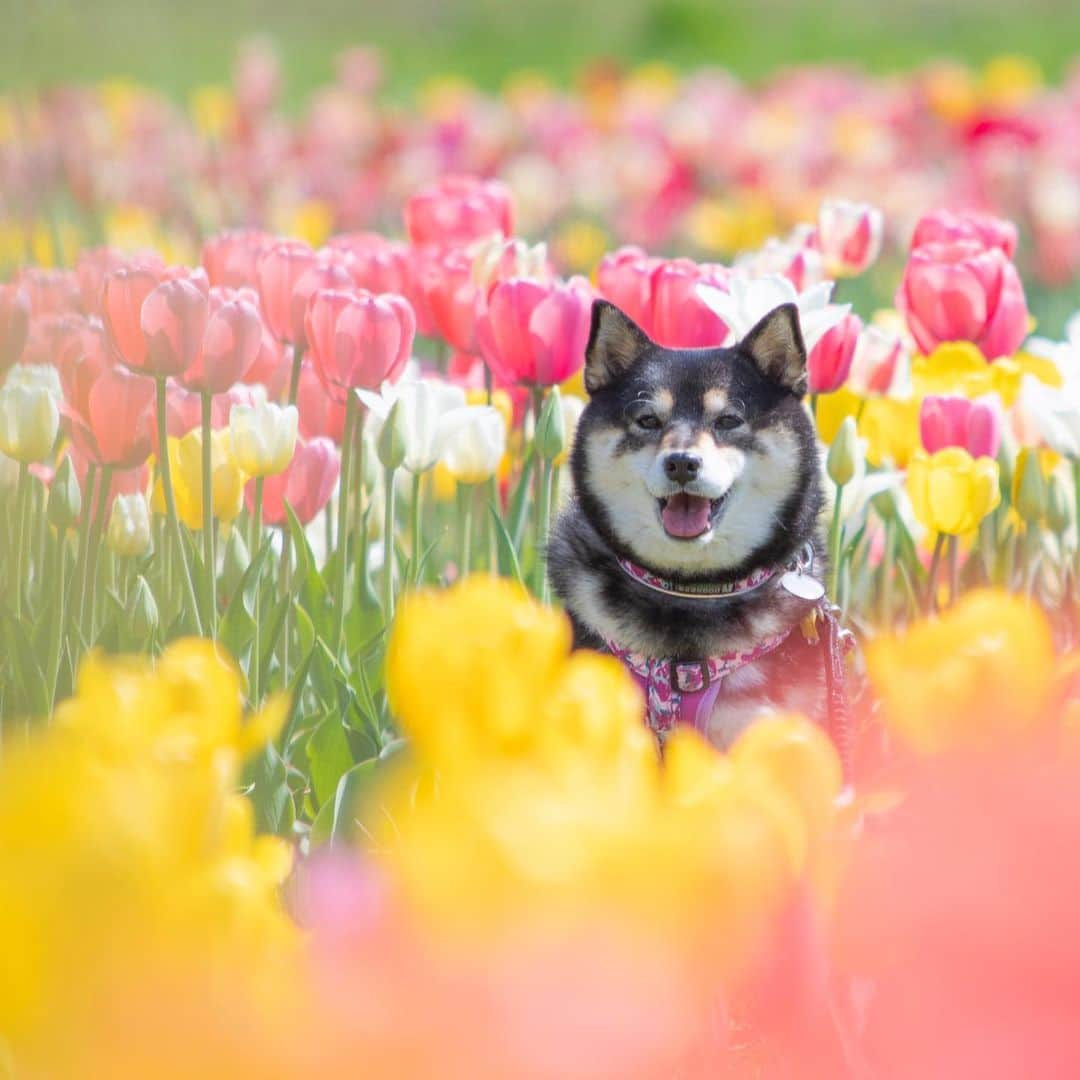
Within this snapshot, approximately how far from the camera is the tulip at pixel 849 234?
2.51m

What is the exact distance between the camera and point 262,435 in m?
1.88

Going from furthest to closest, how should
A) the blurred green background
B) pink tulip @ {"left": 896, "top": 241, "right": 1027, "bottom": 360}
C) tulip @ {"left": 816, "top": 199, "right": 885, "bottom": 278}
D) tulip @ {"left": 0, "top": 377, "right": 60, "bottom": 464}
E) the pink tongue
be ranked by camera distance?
the blurred green background, tulip @ {"left": 816, "top": 199, "right": 885, "bottom": 278}, pink tulip @ {"left": 896, "top": 241, "right": 1027, "bottom": 360}, the pink tongue, tulip @ {"left": 0, "top": 377, "right": 60, "bottom": 464}

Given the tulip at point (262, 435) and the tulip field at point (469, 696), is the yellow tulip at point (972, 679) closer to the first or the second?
the tulip field at point (469, 696)

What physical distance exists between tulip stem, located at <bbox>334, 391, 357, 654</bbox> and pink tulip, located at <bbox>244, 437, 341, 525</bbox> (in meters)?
0.02

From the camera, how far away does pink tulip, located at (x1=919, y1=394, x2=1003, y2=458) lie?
219cm

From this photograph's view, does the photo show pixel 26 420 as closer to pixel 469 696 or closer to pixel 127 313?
pixel 127 313

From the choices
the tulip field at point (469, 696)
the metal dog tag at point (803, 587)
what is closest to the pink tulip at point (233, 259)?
the tulip field at point (469, 696)

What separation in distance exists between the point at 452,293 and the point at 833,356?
1.99ft

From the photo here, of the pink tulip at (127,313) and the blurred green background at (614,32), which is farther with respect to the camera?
the blurred green background at (614,32)

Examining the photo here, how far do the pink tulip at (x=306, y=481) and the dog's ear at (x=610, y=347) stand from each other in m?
0.42

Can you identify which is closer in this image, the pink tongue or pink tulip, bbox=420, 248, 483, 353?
the pink tongue

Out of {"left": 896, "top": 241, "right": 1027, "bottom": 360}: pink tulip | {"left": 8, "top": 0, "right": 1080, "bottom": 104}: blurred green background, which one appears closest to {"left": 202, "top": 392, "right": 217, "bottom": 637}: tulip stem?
{"left": 896, "top": 241, "right": 1027, "bottom": 360}: pink tulip

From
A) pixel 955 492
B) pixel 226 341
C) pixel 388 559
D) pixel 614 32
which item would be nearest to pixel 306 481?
pixel 388 559

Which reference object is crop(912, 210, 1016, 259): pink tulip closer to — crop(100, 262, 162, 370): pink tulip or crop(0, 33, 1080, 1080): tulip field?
crop(0, 33, 1080, 1080): tulip field
